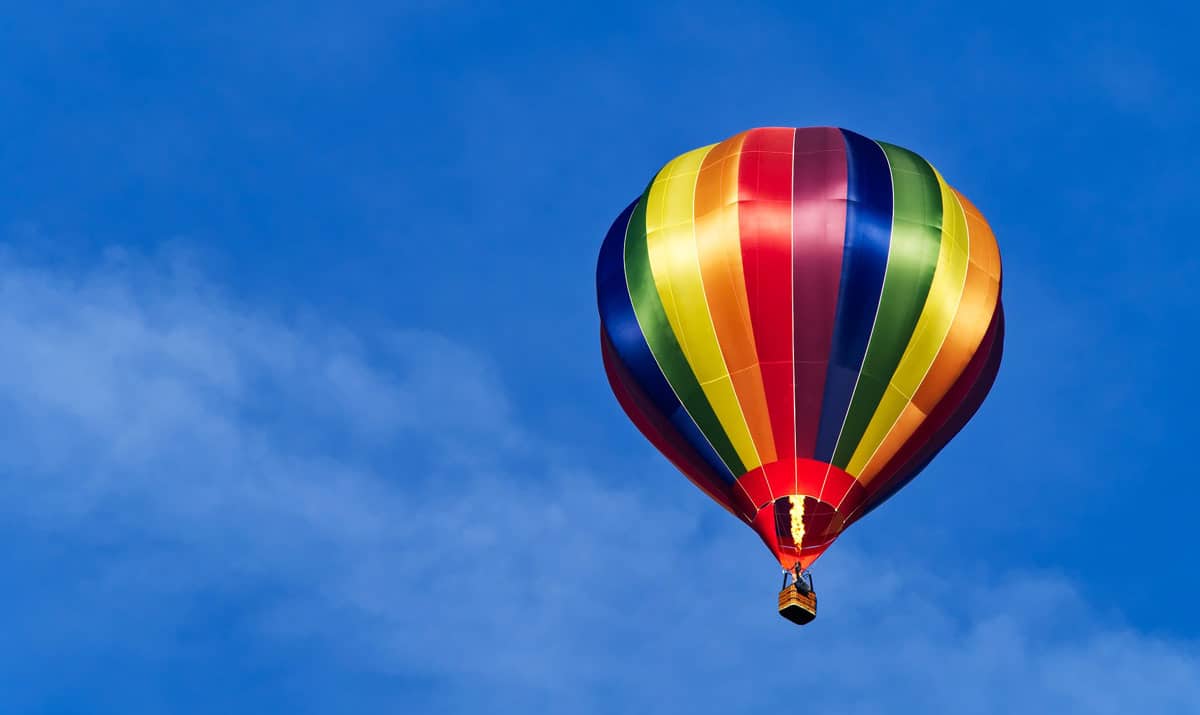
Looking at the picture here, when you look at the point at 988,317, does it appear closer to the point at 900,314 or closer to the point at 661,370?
the point at 900,314

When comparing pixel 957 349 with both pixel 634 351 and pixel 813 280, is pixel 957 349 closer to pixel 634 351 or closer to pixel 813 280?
pixel 813 280

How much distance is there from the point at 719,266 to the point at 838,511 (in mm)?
4094

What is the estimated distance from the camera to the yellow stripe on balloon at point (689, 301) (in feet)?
135

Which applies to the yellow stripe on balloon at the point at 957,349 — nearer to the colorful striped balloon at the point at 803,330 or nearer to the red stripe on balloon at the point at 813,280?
the colorful striped balloon at the point at 803,330

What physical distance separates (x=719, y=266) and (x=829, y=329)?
194 centimetres

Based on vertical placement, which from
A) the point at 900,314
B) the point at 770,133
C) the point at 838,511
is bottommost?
the point at 838,511

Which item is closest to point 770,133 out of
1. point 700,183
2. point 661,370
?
point 700,183

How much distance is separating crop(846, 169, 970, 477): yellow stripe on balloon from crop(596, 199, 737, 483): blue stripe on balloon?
80.7 inches

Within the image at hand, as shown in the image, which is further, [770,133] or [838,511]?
[770,133]

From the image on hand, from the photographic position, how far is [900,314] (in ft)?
134

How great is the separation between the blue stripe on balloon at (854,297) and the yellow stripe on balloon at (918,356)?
0.51 meters

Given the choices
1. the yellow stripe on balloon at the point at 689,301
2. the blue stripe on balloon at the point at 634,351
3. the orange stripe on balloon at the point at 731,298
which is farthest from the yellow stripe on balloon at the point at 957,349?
the blue stripe on balloon at the point at 634,351

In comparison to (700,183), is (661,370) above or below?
below

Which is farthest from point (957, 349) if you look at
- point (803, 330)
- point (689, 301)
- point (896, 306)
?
point (689, 301)
